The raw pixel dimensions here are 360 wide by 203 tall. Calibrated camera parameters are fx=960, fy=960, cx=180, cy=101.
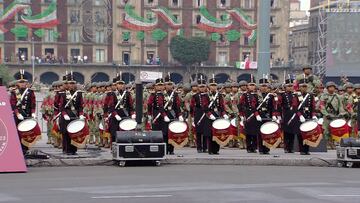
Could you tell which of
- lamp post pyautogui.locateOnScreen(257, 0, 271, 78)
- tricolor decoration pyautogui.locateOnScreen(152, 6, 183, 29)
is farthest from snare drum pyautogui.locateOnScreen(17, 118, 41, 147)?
tricolor decoration pyautogui.locateOnScreen(152, 6, 183, 29)

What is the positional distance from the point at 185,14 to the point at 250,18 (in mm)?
8407

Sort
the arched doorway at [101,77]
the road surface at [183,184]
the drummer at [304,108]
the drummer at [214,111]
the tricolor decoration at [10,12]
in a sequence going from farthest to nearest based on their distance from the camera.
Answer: the arched doorway at [101,77] < the tricolor decoration at [10,12] < the drummer at [214,111] < the drummer at [304,108] < the road surface at [183,184]

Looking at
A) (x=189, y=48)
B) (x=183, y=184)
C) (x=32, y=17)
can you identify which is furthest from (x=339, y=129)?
(x=189, y=48)

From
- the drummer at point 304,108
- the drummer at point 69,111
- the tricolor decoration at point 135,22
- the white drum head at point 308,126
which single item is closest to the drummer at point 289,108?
the drummer at point 304,108

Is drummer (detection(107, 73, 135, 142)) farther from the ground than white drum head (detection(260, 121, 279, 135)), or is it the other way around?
drummer (detection(107, 73, 135, 142))

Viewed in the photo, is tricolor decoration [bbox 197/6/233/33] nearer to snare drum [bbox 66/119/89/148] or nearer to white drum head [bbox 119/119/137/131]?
white drum head [bbox 119/119/137/131]

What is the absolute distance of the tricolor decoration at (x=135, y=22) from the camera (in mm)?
113250

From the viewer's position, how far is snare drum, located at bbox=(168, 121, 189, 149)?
21641 millimetres

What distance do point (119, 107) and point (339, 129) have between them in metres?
5.52

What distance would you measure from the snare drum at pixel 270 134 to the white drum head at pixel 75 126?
4191 mm

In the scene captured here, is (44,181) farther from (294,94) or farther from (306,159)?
(294,94)

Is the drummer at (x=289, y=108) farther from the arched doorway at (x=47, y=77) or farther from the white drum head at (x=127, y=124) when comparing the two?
the arched doorway at (x=47, y=77)

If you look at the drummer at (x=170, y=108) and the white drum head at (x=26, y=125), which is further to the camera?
the drummer at (x=170, y=108)

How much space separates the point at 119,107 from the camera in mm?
22188
